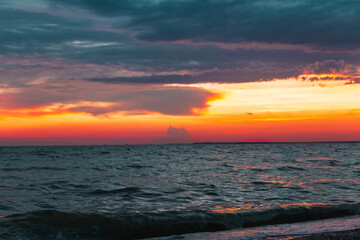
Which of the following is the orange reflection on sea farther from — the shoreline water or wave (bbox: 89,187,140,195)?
wave (bbox: 89,187,140,195)

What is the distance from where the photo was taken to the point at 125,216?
1110cm

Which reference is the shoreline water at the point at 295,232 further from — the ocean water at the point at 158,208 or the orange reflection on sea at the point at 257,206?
the orange reflection on sea at the point at 257,206

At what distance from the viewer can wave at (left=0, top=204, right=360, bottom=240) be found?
9.77 meters

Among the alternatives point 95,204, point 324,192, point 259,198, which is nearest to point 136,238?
point 95,204

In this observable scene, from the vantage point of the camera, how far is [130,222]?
1064cm

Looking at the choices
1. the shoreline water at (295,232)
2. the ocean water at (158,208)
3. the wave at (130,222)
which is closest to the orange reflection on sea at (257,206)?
the ocean water at (158,208)

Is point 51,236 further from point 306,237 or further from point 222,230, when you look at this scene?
point 306,237

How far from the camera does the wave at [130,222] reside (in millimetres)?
9773

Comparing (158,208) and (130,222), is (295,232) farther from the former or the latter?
(158,208)

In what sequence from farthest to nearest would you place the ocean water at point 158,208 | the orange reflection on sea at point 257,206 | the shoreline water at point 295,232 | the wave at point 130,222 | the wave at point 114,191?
the wave at point 114,191
the orange reflection on sea at point 257,206
the ocean water at point 158,208
the wave at point 130,222
the shoreline water at point 295,232

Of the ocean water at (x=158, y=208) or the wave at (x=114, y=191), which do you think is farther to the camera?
the wave at (x=114, y=191)

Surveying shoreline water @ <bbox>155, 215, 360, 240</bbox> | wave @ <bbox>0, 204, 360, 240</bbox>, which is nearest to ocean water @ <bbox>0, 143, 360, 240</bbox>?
wave @ <bbox>0, 204, 360, 240</bbox>

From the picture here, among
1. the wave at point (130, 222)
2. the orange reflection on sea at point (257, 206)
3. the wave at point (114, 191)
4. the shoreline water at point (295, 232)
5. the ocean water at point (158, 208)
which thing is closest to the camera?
the shoreline water at point (295, 232)

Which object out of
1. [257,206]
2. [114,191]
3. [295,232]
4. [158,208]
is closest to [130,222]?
[158,208]
